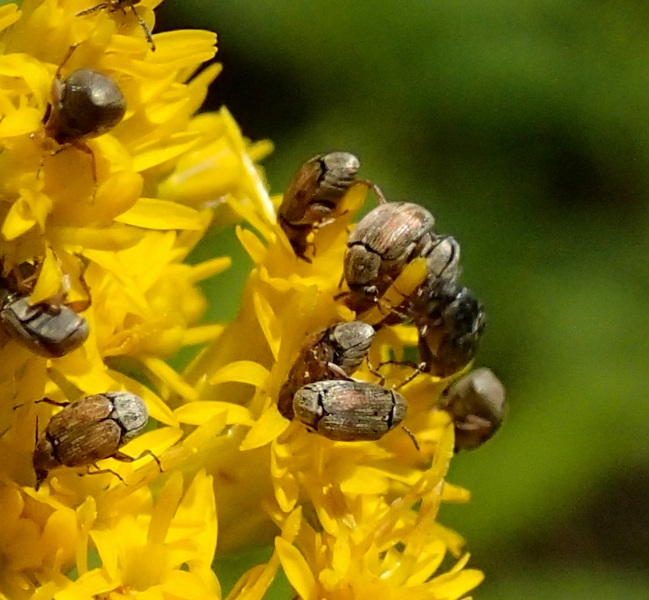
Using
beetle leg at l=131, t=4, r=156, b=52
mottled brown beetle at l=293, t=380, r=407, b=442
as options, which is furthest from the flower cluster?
mottled brown beetle at l=293, t=380, r=407, b=442

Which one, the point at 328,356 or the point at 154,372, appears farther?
the point at 154,372

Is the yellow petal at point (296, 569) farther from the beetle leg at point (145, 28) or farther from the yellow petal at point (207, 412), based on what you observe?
→ the beetle leg at point (145, 28)

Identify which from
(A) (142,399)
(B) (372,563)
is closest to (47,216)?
(A) (142,399)

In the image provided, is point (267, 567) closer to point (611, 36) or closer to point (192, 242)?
point (192, 242)

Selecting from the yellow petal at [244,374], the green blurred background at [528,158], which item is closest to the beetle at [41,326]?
the yellow petal at [244,374]

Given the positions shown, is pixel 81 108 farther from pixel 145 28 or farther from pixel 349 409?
pixel 349 409

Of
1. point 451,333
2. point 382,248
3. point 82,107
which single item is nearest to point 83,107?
point 82,107
